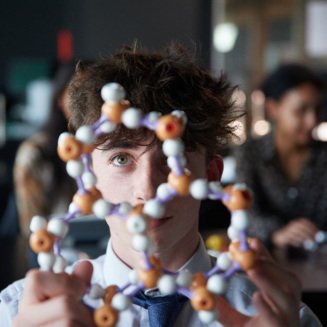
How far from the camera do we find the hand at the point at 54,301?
1.98 ft

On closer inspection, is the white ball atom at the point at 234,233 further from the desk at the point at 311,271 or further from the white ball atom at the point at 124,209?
the desk at the point at 311,271

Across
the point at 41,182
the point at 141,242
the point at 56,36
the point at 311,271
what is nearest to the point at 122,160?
the point at 141,242

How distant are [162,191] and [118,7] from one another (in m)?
3.05

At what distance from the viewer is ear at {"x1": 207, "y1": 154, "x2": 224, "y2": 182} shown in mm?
829

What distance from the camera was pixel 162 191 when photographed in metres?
0.60

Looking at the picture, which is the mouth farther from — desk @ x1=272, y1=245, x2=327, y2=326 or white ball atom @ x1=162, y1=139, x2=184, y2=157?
desk @ x1=272, y1=245, x2=327, y2=326

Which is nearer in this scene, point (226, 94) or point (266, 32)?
point (226, 94)

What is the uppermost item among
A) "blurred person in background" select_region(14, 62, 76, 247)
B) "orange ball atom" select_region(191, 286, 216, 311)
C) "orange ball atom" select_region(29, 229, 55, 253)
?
"orange ball atom" select_region(29, 229, 55, 253)

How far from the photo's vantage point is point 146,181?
0.68m

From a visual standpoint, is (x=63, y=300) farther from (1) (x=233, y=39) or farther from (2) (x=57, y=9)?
(1) (x=233, y=39)

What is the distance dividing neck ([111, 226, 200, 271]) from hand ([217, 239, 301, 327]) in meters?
0.14

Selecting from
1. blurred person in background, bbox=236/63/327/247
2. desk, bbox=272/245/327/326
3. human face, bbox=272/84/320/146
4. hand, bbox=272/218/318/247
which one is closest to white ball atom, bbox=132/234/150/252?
desk, bbox=272/245/327/326

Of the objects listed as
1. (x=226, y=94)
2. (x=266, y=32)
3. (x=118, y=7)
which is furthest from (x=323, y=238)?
(x=266, y=32)

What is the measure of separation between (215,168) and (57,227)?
0.28 m
